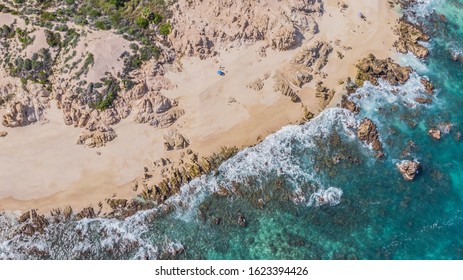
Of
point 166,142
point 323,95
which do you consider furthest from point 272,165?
point 166,142

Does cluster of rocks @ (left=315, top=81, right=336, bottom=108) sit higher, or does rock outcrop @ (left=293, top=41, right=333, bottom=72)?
rock outcrop @ (left=293, top=41, right=333, bottom=72)

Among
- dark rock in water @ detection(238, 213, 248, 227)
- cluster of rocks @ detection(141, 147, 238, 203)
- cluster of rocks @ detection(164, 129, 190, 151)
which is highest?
cluster of rocks @ detection(164, 129, 190, 151)

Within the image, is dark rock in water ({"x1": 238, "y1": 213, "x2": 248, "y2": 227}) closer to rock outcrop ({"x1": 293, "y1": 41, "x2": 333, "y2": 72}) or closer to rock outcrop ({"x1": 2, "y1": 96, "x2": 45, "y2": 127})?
rock outcrop ({"x1": 293, "y1": 41, "x2": 333, "y2": 72})

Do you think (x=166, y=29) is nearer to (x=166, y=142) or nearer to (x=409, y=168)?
(x=166, y=142)

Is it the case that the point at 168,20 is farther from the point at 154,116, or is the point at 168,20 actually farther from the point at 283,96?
the point at 283,96

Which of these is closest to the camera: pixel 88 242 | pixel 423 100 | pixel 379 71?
pixel 88 242

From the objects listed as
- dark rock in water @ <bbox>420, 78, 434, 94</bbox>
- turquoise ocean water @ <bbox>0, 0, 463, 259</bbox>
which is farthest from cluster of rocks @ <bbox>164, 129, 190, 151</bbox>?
dark rock in water @ <bbox>420, 78, 434, 94</bbox>
